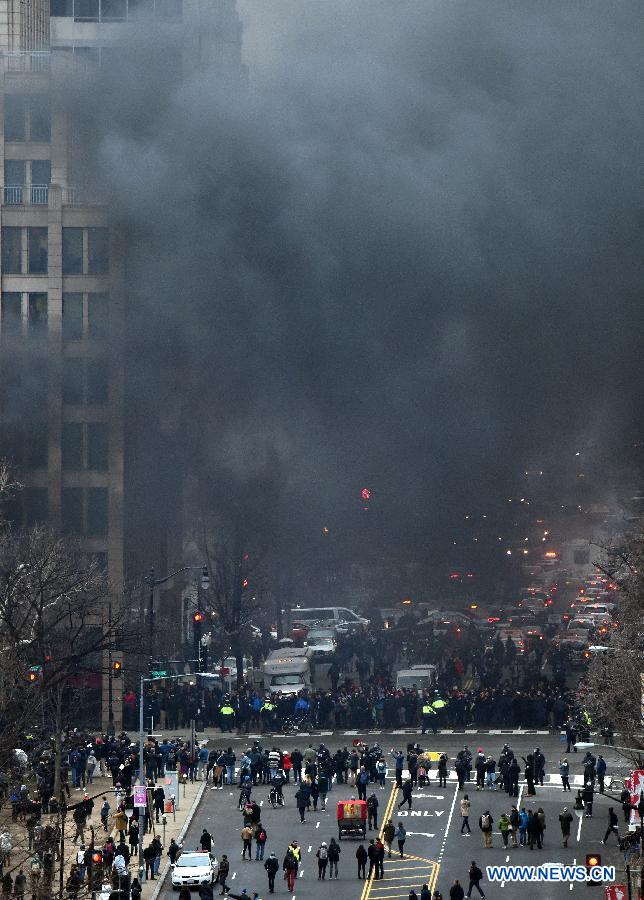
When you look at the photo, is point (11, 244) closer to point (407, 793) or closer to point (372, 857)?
point (407, 793)

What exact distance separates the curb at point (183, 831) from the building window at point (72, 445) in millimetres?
18436

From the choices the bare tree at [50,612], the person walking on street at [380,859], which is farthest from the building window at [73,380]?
A: the person walking on street at [380,859]

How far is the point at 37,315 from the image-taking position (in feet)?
223

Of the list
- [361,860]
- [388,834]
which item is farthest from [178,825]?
[361,860]

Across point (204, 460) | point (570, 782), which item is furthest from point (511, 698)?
point (204, 460)

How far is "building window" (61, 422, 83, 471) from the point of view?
220ft

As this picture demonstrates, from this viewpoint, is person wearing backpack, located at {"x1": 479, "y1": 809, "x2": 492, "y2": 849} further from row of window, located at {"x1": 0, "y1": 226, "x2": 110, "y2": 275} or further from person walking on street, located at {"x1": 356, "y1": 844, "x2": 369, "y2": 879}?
row of window, located at {"x1": 0, "y1": 226, "x2": 110, "y2": 275}

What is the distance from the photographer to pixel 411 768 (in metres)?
48.5

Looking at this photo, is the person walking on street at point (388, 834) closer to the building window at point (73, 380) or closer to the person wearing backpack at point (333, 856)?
the person wearing backpack at point (333, 856)

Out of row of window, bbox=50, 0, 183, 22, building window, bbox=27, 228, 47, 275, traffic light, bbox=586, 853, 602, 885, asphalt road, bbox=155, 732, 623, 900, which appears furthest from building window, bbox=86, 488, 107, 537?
row of window, bbox=50, 0, 183, 22

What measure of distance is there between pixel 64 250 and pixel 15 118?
22.6 ft

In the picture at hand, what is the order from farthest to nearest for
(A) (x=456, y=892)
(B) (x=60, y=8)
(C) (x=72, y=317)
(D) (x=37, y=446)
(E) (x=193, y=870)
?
(B) (x=60, y=8) < (C) (x=72, y=317) < (D) (x=37, y=446) < (E) (x=193, y=870) < (A) (x=456, y=892)

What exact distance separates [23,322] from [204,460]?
32.6ft

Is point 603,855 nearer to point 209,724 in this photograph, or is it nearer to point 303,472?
point 209,724
